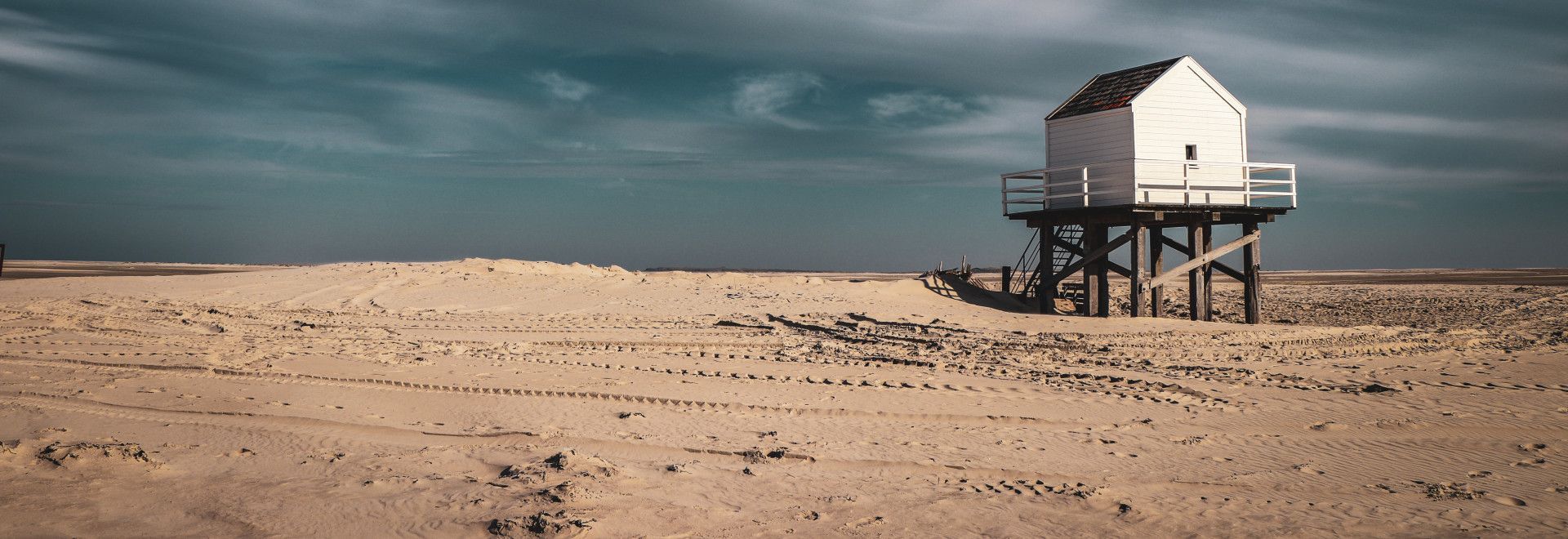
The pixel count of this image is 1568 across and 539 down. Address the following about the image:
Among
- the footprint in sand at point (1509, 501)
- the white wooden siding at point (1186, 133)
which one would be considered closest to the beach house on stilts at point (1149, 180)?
the white wooden siding at point (1186, 133)

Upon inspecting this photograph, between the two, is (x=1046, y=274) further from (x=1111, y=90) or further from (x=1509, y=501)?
(x=1509, y=501)

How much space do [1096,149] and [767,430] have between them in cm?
1415

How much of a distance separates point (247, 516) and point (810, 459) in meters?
3.58

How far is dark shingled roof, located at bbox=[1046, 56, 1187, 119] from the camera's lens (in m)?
19.0

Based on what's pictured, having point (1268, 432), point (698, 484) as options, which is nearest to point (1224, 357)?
point (1268, 432)

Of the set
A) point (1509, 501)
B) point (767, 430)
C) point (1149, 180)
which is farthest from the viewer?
point (1149, 180)

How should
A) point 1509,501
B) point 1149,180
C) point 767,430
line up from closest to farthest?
1. point 1509,501
2. point 767,430
3. point 1149,180

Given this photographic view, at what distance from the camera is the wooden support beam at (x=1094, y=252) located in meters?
19.5

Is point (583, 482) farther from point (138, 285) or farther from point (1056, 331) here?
point (138, 285)

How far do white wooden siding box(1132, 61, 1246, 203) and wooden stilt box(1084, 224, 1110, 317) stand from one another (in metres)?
1.92

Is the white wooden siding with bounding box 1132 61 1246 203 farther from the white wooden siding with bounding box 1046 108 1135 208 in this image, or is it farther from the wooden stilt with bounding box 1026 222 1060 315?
the wooden stilt with bounding box 1026 222 1060 315

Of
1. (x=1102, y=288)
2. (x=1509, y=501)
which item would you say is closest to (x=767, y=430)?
(x=1509, y=501)

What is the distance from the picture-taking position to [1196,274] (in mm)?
20328

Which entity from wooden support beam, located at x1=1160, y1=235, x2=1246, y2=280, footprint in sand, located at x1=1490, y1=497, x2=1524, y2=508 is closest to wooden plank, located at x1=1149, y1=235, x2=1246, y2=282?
wooden support beam, located at x1=1160, y1=235, x2=1246, y2=280
